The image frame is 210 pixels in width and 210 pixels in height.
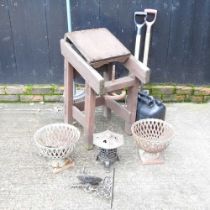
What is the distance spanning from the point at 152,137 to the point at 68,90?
0.87 m

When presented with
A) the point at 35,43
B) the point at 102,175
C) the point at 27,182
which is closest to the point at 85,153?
the point at 102,175

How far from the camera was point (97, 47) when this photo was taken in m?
3.16

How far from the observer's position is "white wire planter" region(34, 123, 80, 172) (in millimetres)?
2971

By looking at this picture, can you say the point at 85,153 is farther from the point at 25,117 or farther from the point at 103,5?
the point at 103,5

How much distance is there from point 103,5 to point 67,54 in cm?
78

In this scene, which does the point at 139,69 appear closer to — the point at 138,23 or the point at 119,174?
the point at 138,23

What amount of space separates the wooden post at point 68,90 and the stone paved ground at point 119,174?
0.27 meters

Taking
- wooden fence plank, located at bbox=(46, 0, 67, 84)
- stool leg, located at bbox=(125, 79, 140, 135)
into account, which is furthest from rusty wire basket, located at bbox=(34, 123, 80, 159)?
wooden fence plank, located at bbox=(46, 0, 67, 84)

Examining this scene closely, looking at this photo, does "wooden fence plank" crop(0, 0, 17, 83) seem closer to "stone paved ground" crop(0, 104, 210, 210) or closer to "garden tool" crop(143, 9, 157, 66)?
"stone paved ground" crop(0, 104, 210, 210)

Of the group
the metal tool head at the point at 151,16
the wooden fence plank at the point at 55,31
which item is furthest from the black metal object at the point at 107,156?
the metal tool head at the point at 151,16

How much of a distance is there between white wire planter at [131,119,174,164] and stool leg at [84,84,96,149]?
0.36 meters

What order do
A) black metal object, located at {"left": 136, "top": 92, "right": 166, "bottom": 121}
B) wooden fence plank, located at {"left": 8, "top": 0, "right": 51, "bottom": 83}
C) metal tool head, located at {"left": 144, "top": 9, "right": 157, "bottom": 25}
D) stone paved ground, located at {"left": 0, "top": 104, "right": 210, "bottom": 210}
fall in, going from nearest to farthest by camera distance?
stone paved ground, located at {"left": 0, "top": 104, "right": 210, "bottom": 210} → black metal object, located at {"left": 136, "top": 92, "right": 166, "bottom": 121} → metal tool head, located at {"left": 144, "top": 9, "right": 157, "bottom": 25} → wooden fence plank, located at {"left": 8, "top": 0, "right": 51, "bottom": 83}

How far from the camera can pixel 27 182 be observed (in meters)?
2.94

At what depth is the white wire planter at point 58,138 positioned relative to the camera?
2.97 metres
